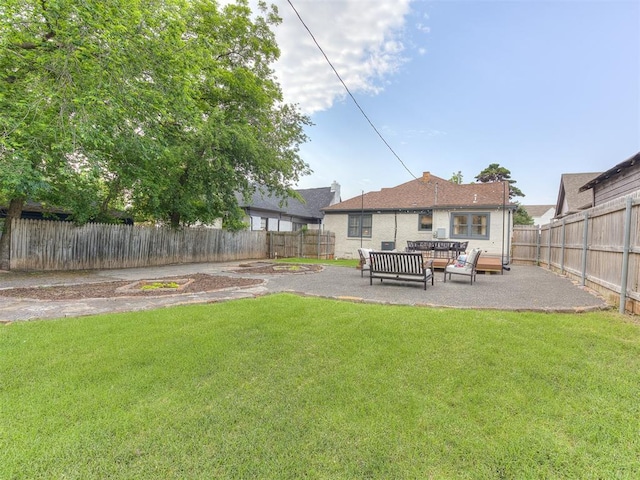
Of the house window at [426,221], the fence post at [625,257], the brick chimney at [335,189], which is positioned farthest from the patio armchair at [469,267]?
the brick chimney at [335,189]

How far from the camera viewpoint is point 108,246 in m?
12.5

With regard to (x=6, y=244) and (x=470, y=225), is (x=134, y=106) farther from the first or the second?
(x=470, y=225)

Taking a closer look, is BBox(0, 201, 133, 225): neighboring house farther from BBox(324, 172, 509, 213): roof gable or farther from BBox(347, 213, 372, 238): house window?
BBox(324, 172, 509, 213): roof gable

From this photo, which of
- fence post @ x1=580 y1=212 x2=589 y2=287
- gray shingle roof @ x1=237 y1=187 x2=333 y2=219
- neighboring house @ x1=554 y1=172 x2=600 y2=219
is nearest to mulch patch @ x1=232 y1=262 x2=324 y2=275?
fence post @ x1=580 y1=212 x2=589 y2=287

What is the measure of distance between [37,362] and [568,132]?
1989 cm

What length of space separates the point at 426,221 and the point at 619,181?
8.31 meters

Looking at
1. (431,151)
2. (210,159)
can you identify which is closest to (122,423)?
(210,159)

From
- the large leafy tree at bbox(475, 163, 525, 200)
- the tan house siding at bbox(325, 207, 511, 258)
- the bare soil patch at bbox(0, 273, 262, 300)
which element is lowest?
the bare soil patch at bbox(0, 273, 262, 300)

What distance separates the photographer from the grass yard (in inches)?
Answer: 77.4

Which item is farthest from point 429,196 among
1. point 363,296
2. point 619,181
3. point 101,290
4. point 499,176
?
point 499,176

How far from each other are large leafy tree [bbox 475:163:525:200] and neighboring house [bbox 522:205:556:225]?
8630 mm

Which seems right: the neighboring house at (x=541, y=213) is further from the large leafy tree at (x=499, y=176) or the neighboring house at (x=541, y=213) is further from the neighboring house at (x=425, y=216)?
the neighboring house at (x=425, y=216)

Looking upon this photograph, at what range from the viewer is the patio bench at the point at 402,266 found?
307 inches

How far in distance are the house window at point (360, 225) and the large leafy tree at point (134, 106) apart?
566 cm
